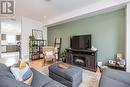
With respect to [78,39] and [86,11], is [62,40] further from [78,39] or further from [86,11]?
[86,11]

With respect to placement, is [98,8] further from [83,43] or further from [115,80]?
[115,80]

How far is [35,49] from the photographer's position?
5781 mm

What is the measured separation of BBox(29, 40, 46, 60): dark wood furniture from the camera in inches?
219

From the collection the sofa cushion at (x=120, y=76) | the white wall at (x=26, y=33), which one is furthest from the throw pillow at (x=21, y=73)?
the white wall at (x=26, y=33)

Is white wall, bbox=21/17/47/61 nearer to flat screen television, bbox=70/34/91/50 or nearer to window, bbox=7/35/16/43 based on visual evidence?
flat screen television, bbox=70/34/91/50

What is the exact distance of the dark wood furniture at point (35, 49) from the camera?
219 inches

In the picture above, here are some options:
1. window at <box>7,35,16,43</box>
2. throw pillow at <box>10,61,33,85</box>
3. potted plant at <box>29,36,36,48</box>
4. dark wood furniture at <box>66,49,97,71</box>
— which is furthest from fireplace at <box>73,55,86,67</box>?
window at <box>7,35,16,43</box>

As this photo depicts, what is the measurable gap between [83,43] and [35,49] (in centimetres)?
295

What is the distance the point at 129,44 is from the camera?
3012mm

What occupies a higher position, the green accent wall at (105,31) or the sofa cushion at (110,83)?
the green accent wall at (105,31)

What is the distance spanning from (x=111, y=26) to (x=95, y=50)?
3.48 feet

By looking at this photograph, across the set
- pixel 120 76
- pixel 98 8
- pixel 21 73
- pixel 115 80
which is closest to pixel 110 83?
pixel 115 80

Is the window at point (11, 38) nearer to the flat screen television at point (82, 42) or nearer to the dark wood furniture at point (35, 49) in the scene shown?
the dark wood furniture at point (35, 49)

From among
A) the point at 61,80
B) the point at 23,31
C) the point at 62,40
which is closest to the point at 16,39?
the point at 23,31
